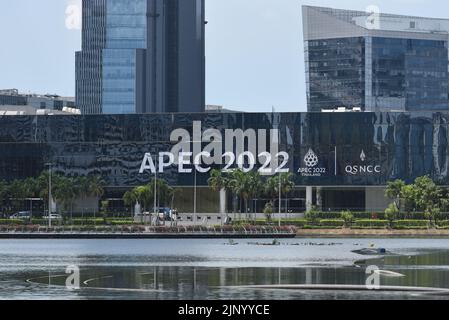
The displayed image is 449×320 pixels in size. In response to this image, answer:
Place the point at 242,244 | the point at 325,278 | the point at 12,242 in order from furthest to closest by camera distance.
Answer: the point at 12,242, the point at 242,244, the point at 325,278

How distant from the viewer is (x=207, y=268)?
12281cm

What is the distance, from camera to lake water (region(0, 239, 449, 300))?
3647 inches

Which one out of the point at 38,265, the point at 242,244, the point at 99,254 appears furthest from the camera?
the point at 242,244

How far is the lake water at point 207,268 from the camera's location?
92625mm

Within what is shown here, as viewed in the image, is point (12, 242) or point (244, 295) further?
point (12, 242)

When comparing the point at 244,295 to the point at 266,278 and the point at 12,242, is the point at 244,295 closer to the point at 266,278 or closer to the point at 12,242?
the point at 266,278

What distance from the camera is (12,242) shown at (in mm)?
199625
